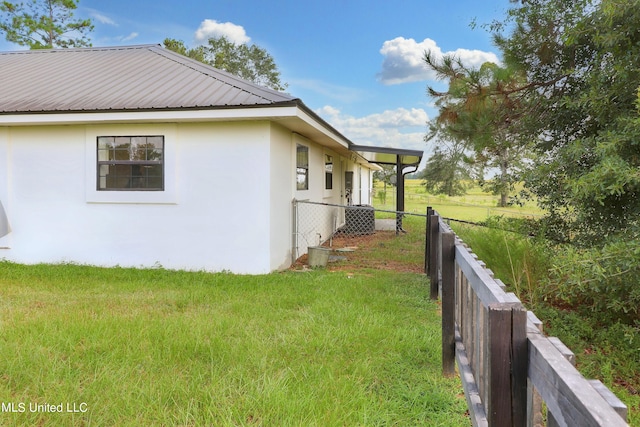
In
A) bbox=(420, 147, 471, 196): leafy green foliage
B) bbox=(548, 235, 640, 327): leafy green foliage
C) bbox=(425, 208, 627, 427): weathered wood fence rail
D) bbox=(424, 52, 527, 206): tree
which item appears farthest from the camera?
bbox=(420, 147, 471, 196): leafy green foliage

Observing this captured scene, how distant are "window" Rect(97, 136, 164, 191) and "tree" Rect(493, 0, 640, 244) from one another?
5440 millimetres

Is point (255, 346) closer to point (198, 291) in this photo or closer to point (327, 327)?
point (327, 327)

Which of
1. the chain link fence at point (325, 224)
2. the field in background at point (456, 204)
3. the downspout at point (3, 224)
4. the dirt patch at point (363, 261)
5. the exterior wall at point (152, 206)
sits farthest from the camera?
the chain link fence at point (325, 224)

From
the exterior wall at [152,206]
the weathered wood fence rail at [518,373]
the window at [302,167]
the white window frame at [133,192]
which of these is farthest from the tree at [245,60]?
the weathered wood fence rail at [518,373]

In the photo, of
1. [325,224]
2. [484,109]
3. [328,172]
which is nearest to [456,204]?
[328,172]

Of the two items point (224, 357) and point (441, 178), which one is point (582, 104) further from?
point (441, 178)

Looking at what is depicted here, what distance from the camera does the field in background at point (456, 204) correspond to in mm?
6766

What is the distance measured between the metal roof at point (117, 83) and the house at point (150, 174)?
0.05 metres

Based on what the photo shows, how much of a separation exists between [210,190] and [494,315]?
5.76 meters

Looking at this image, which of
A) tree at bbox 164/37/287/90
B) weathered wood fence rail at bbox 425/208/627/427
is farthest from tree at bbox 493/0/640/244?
tree at bbox 164/37/287/90

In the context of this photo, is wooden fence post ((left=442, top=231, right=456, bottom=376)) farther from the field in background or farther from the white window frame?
the white window frame

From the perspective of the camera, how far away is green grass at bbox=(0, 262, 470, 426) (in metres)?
2.42

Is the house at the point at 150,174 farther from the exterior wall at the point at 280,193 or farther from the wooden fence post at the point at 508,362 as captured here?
the wooden fence post at the point at 508,362

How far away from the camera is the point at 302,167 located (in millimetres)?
8688
